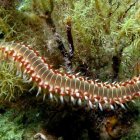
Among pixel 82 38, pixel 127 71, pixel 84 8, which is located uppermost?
pixel 84 8

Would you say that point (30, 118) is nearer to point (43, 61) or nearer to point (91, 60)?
point (43, 61)

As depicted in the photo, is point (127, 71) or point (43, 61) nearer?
point (43, 61)

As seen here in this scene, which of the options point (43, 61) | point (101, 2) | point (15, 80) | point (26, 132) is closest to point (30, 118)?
point (26, 132)

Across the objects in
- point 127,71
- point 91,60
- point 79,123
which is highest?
point 91,60

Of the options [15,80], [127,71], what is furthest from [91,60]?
[15,80]

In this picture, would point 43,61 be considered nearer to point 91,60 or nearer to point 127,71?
point 91,60

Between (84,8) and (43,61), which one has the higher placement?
(84,8)
